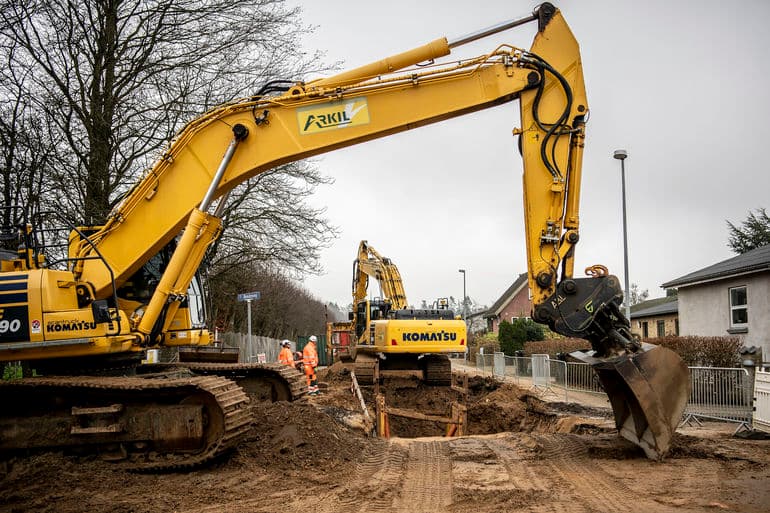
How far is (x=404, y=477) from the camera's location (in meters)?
7.54

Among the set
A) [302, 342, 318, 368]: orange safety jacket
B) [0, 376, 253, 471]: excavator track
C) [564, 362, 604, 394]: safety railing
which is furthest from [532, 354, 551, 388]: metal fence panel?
[0, 376, 253, 471]: excavator track

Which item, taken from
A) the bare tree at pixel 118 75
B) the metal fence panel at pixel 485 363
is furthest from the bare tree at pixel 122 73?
the metal fence panel at pixel 485 363

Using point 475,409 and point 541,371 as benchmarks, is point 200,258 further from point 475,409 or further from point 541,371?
point 541,371

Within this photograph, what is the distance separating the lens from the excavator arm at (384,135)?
27.1 ft

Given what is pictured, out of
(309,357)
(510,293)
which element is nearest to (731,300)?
(309,357)

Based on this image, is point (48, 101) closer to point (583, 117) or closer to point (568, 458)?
point (583, 117)

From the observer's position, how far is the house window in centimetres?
1929

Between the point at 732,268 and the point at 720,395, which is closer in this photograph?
the point at 720,395

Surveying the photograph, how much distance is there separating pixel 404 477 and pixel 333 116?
436 centimetres

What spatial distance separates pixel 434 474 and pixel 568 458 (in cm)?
176

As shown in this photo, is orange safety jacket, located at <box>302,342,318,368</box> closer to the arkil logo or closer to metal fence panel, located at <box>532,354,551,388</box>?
metal fence panel, located at <box>532,354,551,388</box>

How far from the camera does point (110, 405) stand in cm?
780

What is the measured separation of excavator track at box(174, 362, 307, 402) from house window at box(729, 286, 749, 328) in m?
14.4

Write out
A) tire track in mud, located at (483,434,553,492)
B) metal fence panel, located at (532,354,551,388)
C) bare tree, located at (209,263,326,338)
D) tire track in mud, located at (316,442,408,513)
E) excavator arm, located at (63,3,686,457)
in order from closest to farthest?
tire track in mud, located at (316,442,408,513)
tire track in mud, located at (483,434,553,492)
excavator arm, located at (63,3,686,457)
metal fence panel, located at (532,354,551,388)
bare tree, located at (209,263,326,338)
